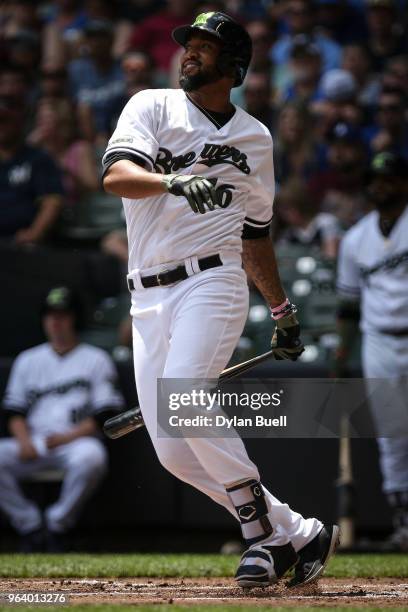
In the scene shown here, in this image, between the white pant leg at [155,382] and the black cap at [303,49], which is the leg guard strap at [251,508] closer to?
the white pant leg at [155,382]

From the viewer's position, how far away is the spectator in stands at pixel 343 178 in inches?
343

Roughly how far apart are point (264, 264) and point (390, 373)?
2.81 metres

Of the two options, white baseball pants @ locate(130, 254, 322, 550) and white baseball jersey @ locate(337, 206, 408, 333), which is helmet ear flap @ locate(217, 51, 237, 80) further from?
white baseball jersey @ locate(337, 206, 408, 333)

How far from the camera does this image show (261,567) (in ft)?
13.9

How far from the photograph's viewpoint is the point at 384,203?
7680 millimetres

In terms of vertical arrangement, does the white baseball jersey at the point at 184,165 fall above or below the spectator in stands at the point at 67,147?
above

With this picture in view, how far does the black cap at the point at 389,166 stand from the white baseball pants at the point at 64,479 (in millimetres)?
2528

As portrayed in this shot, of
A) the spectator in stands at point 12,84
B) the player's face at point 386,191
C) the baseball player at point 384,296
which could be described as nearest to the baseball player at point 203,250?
the baseball player at point 384,296

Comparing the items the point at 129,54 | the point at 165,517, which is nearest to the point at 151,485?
the point at 165,517

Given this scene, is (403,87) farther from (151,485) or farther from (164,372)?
(164,372)

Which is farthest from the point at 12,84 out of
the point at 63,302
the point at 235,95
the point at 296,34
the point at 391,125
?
the point at 391,125

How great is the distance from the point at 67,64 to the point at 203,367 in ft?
24.7

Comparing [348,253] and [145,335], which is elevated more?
[145,335]

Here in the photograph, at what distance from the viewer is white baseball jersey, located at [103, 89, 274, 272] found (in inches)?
172
